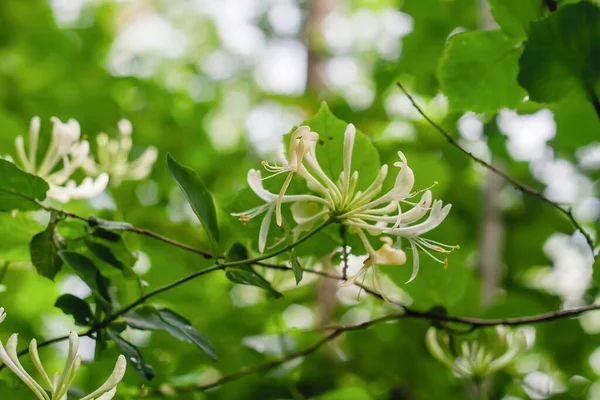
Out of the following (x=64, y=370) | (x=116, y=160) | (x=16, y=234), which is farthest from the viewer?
(x=116, y=160)

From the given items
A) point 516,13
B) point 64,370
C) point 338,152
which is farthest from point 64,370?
point 516,13

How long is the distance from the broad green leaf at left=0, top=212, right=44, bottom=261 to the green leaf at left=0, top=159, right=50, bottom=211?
31mm

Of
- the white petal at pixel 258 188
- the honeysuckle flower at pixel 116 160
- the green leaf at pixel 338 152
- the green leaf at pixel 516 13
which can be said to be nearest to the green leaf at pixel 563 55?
the green leaf at pixel 516 13

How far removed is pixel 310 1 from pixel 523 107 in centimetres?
240

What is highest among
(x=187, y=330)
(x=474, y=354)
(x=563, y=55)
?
(x=563, y=55)

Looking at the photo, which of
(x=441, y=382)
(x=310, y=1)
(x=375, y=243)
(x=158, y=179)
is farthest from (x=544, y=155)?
(x=310, y=1)

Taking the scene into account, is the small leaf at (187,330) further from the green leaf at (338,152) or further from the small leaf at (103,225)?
the green leaf at (338,152)

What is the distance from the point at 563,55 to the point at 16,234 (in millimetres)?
708

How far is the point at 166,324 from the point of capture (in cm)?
75

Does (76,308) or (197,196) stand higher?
(197,196)

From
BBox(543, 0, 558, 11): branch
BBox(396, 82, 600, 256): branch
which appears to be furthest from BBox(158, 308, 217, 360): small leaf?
BBox(543, 0, 558, 11): branch

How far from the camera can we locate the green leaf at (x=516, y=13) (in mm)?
823

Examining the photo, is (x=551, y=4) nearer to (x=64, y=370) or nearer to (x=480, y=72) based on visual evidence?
(x=480, y=72)

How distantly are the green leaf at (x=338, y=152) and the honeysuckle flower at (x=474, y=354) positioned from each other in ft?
1.17
